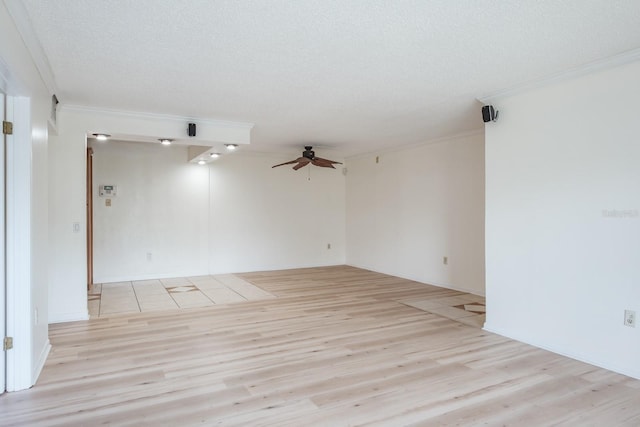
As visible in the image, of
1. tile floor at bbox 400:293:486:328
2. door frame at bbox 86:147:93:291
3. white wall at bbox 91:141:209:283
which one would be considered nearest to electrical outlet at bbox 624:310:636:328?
tile floor at bbox 400:293:486:328

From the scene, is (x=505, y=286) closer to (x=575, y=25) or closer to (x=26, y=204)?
(x=575, y=25)

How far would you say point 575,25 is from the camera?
7.98 ft

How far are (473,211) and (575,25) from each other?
3.54 m

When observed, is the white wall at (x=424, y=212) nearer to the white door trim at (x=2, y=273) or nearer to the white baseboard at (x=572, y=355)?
the white baseboard at (x=572, y=355)

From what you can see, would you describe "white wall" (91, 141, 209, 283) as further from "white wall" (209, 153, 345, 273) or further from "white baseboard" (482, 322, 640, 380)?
"white baseboard" (482, 322, 640, 380)

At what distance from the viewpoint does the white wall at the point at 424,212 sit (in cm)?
574

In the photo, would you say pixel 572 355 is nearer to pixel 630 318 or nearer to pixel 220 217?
pixel 630 318

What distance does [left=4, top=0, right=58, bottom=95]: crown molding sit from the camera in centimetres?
216

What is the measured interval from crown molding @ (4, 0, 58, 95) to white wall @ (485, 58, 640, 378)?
12.4ft

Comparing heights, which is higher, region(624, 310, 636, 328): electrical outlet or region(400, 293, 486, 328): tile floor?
region(624, 310, 636, 328): electrical outlet

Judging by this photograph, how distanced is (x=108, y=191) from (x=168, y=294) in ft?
7.25

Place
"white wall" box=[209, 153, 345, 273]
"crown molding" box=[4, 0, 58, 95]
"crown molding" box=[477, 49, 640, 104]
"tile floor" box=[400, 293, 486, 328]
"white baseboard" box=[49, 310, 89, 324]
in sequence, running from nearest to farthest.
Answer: "crown molding" box=[4, 0, 58, 95] < "crown molding" box=[477, 49, 640, 104] < "white baseboard" box=[49, 310, 89, 324] < "tile floor" box=[400, 293, 486, 328] < "white wall" box=[209, 153, 345, 273]

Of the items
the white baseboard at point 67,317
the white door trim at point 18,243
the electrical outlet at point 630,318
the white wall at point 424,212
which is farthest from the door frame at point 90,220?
the electrical outlet at point 630,318

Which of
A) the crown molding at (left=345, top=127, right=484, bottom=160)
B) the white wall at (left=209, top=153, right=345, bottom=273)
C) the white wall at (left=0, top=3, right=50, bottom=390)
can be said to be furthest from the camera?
the white wall at (left=209, top=153, right=345, bottom=273)
